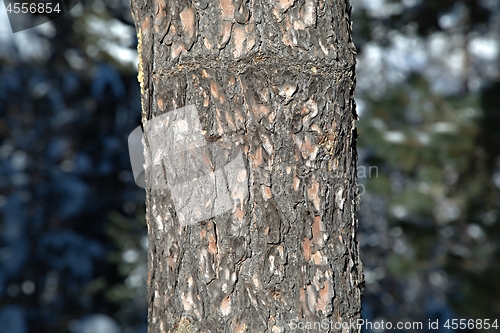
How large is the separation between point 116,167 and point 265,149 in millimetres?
4159

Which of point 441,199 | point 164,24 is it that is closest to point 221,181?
point 164,24

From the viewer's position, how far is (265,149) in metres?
0.90

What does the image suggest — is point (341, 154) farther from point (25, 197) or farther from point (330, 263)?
point (25, 197)

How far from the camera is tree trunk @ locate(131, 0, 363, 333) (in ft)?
2.91

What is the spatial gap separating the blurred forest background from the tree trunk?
113 inches

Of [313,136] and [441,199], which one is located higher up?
[313,136]

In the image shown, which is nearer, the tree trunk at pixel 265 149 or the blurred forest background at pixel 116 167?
the tree trunk at pixel 265 149

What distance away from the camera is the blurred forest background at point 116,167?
12.3 feet

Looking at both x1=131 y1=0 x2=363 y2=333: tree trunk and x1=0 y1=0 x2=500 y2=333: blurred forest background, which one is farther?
x1=0 y1=0 x2=500 y2=333: blurred forest background

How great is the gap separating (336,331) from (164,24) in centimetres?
67

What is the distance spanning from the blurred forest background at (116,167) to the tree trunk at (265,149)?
2.88m

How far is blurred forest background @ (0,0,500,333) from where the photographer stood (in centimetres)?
375

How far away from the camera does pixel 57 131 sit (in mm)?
4594

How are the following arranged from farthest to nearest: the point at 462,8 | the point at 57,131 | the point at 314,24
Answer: the point at 57,131, the point at 462,8, the point at 314,24
